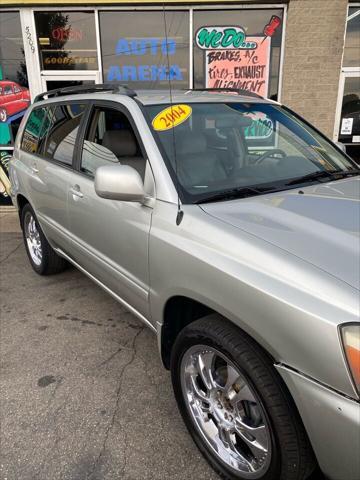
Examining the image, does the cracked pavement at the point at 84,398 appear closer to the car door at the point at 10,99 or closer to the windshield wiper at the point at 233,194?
the windshield wiper at the point at 233,194

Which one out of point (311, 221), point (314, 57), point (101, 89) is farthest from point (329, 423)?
point (314, 57)

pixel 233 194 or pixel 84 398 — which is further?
pixel 84 398

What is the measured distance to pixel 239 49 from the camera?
6.77 meters

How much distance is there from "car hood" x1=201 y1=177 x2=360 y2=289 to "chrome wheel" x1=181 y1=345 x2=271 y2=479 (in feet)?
1.91

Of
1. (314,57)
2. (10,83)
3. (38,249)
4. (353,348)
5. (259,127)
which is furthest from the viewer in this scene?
(10,83)

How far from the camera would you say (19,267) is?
489 cm

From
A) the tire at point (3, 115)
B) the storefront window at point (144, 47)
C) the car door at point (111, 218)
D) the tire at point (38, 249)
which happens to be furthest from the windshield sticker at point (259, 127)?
the tire at point (3, 115)

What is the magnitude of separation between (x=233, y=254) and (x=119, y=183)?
76cm

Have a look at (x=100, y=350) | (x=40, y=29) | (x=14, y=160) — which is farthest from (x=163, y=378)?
(x=40, y=29)

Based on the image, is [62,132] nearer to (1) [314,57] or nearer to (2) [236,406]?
(2) [236,406]

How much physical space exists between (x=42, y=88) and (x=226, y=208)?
6.29 meters

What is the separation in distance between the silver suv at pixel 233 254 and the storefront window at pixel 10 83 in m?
4.40

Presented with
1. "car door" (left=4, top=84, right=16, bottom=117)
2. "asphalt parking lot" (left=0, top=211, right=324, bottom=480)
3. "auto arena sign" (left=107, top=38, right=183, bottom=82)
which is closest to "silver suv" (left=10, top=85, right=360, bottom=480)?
"asphalt parking lot" (left=0, top=211, right=324, bottom=480)

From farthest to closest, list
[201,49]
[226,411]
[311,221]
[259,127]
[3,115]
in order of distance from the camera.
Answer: [3,115] → [201,49] → [259,127] → [226,411] → [311,221]
